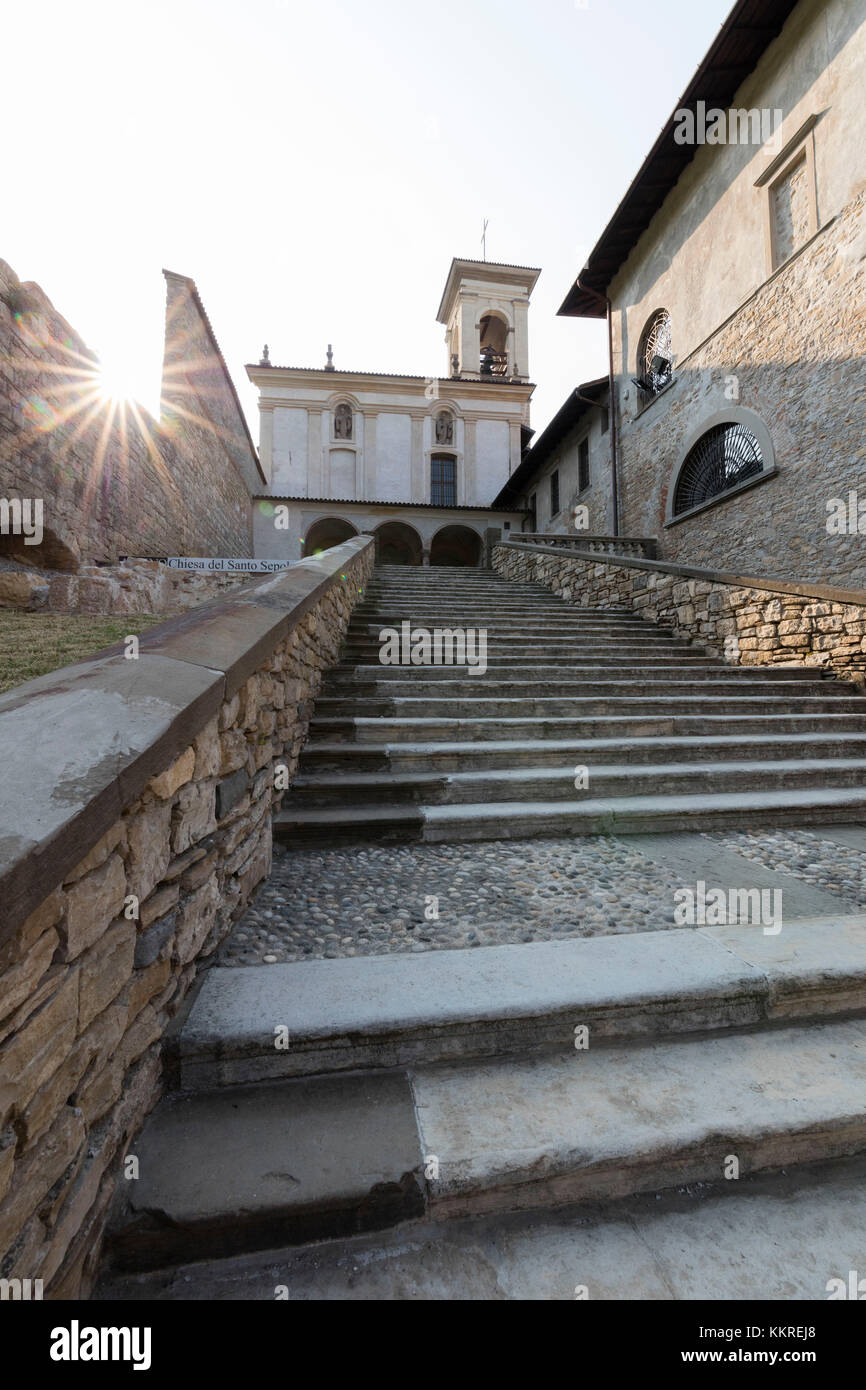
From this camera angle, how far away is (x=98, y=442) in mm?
7504

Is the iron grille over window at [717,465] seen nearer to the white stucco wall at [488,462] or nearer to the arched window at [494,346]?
the white stucco wall at [488,462]

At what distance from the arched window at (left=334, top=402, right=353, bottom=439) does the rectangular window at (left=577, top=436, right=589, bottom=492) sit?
10610 mm

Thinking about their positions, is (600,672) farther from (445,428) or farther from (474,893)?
(445,428)

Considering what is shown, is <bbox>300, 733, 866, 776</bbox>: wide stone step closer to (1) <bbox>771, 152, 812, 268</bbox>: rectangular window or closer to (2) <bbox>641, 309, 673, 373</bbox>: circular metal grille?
(1) <bbox>771, 152, 812, 268</bbox>: rectangular window

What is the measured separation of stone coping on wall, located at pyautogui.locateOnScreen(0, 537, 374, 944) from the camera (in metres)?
0.96

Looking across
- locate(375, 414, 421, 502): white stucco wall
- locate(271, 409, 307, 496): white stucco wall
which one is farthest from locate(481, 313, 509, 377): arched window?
locate(271, 409, 307, 496): white stucco wall

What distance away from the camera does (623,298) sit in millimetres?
12922

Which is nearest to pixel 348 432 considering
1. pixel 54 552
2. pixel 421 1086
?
pixel 54 552

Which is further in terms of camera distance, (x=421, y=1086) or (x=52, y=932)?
(x=421, y=1086)

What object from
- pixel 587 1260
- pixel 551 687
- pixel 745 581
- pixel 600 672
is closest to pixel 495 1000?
pixel 587 1260

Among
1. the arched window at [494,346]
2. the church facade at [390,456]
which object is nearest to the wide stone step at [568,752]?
the church facade at [390,456]
